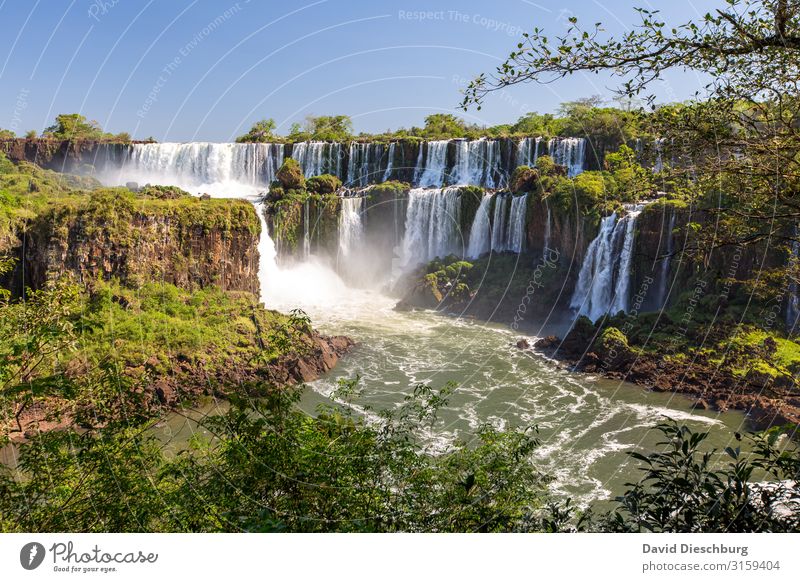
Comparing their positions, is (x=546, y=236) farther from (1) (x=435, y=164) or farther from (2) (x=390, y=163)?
(2) (x=390, y=163)

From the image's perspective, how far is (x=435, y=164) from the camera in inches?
1378

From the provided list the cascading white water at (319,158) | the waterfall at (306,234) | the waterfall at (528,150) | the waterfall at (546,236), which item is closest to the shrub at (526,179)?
the waterfall at (546,236)

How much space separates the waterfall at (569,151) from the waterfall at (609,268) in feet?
27.4

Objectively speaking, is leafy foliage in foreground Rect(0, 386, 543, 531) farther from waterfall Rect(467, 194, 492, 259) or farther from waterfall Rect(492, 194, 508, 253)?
waterfall Rect(467, 194, 492, 259)

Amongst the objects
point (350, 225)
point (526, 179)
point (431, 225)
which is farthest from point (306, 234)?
point (526, 179)

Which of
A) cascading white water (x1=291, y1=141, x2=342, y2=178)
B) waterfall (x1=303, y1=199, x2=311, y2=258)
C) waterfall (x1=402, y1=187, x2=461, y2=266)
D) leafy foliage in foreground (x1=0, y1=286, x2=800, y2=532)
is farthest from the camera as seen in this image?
cascading white water (x1=291, y1=141, x2=342, y2=178)

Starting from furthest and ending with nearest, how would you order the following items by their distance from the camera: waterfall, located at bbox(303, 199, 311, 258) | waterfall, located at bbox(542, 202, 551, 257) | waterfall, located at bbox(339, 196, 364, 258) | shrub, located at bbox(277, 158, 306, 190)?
1. waterfall, located at bbox(339, 196, 364, 258)
2. shrub, located at bbox(277, 158, 306, 190)
3. waterfall, located at bbox(303, 199, 311, 258)
4. waterfall, located at bbox(542, 202, 551, 257)

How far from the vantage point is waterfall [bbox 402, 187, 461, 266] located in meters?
31.0

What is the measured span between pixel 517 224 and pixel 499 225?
3.27ft

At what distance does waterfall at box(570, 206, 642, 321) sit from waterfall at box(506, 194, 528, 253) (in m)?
4.59

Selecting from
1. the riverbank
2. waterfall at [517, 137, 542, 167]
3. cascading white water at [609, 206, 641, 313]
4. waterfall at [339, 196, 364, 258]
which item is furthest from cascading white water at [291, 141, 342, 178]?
the riverbank

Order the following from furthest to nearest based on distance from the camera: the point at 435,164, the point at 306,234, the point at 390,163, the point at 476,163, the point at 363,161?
1. the point at 363,161
2. the point at 390,163
3. the point at 435,164
4. the point at 476,163
5. the point at 306,234
